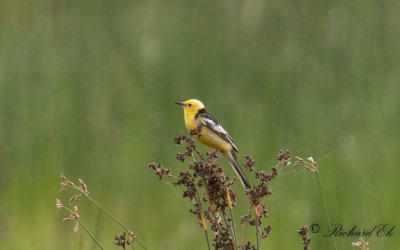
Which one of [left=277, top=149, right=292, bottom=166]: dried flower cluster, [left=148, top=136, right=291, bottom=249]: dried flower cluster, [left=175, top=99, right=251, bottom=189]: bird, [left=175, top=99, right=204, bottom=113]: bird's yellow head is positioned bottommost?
[left=148, top=136, right=291, bottom=249]: dried flower cluster

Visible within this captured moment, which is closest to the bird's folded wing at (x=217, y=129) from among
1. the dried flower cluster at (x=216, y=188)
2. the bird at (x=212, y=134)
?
the bird at (x=212, y=134)

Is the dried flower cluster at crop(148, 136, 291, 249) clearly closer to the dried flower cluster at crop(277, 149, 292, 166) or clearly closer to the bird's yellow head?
the dried flower cluster at crop(277, 149, 292, 166)

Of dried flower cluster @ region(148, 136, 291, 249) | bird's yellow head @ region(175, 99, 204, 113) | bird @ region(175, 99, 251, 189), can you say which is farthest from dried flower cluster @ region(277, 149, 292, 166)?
bird's yellow head @ region(175, 99, 204, 113)

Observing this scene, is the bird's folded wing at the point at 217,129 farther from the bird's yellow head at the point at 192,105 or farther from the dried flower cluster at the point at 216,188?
the dried flower cluster at the point at 216,188

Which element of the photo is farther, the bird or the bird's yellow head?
the bird's yellow head

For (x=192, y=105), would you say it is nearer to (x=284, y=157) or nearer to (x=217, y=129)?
(x=217, y=129)

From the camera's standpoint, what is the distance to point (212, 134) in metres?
2.76

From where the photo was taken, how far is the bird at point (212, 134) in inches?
108

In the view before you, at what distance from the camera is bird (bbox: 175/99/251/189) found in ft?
9.04

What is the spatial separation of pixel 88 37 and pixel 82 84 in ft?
0.94

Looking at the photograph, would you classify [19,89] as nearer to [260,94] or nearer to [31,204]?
[31,204]

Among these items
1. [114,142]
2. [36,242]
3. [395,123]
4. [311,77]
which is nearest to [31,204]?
[36,242]

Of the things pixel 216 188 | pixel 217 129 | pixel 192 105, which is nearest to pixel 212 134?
pixel 217 129

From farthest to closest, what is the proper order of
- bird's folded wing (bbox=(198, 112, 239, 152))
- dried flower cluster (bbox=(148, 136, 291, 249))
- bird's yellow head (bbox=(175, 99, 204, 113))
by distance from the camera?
bird's yellow head (bbox=(175, 99, 204, 113))
bird's folded wing (bbox=(198, 112, 239, 152))
dried flower cluster (bbox=(148, 136, 291, 249))
